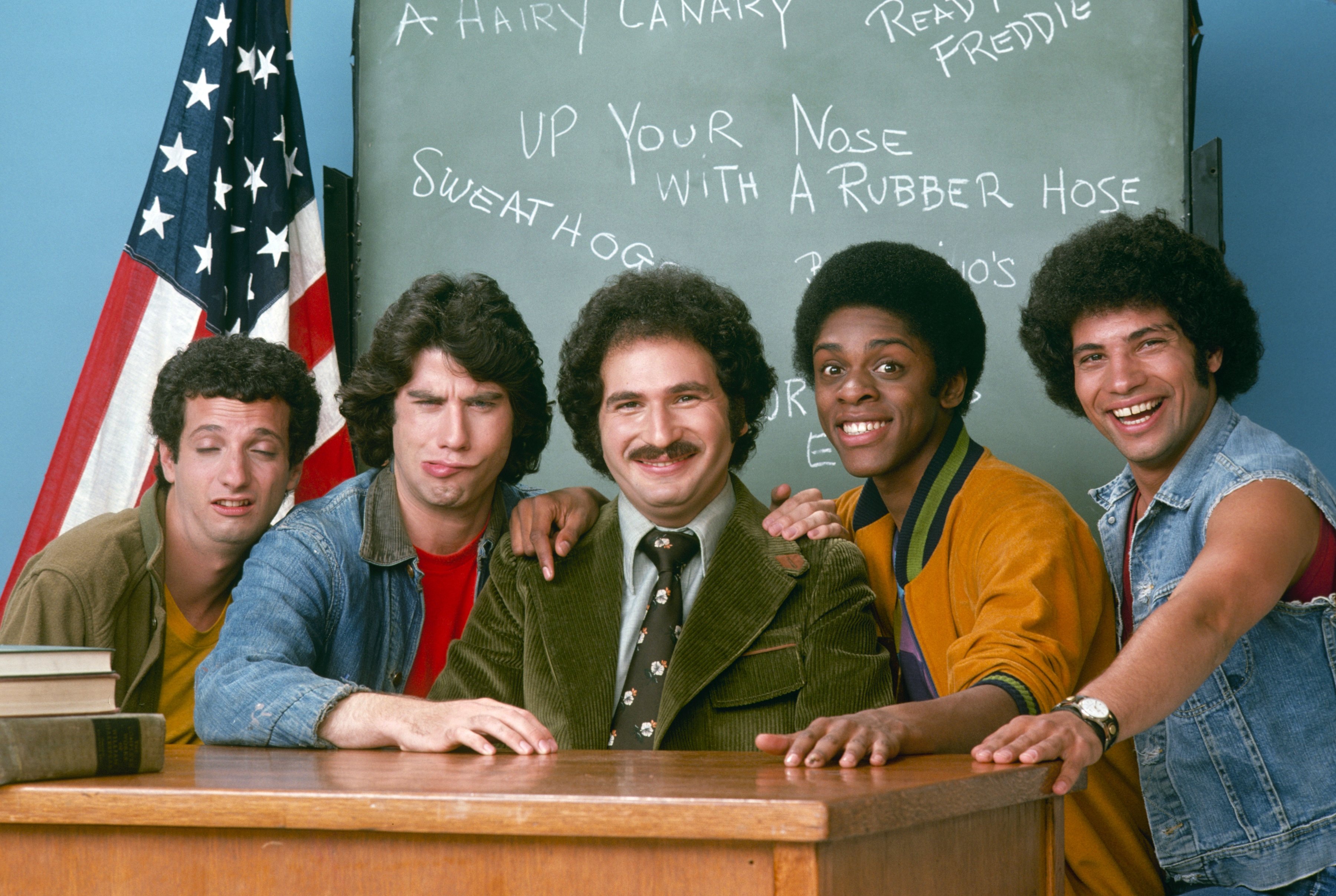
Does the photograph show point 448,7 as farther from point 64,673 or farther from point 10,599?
point 64,673

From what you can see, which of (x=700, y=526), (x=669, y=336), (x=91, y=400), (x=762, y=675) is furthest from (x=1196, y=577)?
(x=91, y=400)

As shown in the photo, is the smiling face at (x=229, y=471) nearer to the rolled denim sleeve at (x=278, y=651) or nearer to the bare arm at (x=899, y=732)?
the rolled denim sleeve at (x=278, y=651)

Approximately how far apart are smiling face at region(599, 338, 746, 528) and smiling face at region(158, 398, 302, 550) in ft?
2.69

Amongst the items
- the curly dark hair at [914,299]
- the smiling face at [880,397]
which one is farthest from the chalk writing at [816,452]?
the smiling face at [880,397]

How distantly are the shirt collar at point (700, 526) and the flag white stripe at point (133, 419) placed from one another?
1412mm

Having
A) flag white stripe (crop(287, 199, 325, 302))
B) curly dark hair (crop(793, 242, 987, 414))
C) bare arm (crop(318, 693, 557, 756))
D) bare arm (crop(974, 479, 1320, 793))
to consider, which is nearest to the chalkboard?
flag white stripe (crop(287, 199, 325, 302))

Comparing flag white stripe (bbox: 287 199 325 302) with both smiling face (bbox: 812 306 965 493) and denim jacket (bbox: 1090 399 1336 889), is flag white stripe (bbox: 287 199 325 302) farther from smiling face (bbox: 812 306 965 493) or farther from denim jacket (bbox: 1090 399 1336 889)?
denim jacket (bbox: 1090 399 1336 889)

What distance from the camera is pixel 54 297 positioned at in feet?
10.4

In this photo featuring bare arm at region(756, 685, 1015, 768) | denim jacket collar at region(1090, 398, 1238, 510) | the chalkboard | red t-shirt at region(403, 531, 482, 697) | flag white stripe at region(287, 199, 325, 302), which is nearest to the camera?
bare arm at region(756, 685, 1015, 768)

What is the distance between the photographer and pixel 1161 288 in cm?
190

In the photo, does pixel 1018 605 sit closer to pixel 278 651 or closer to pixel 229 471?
pixel 278 651

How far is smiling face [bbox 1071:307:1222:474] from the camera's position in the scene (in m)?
1.87

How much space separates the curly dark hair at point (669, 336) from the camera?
1.95 meters

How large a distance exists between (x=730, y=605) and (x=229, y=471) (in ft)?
3.65
